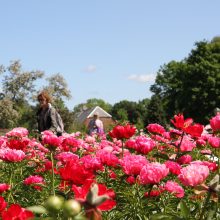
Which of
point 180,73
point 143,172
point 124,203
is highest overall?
point 180,73

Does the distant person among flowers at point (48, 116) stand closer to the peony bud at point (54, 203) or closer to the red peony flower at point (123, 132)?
the red peony flower at point (123, 132)

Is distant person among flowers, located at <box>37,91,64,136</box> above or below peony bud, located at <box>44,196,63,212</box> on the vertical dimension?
above

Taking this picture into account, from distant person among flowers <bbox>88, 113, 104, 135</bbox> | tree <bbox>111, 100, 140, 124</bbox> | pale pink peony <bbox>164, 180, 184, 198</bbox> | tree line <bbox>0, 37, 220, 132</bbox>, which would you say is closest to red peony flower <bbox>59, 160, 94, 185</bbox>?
pale pink peony <bbox>164, 180, 184, 198</bbox>

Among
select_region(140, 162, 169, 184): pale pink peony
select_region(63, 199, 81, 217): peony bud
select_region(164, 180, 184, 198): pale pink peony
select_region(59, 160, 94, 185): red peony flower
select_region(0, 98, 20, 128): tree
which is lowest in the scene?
select_region(164, 180, 184, 198): pale pink peony

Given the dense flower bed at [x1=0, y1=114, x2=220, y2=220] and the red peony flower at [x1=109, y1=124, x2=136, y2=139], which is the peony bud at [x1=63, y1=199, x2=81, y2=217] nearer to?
the dense flower bed at [x1=0, y1=114, x2=220, y2=220]

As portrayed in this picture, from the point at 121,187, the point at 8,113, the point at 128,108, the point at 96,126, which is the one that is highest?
the point at 128,108

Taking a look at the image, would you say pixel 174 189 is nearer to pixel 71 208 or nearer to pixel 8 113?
pixel 71 208

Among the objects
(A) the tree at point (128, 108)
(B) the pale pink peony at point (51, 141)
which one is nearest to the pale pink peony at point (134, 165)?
(B) the pale pink peony at point (51, 141)

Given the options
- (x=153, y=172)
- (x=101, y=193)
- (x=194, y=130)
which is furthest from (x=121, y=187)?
(x=101, y=193)

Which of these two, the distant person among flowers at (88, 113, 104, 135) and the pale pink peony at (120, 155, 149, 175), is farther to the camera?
the distant person among flowers at (88, 113, 104, 135)

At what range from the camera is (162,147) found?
19.2ft

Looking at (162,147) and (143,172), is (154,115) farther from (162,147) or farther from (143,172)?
(143,172)

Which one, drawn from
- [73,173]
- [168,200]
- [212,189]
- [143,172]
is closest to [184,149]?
[168,200]

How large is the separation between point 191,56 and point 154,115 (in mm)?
8391
